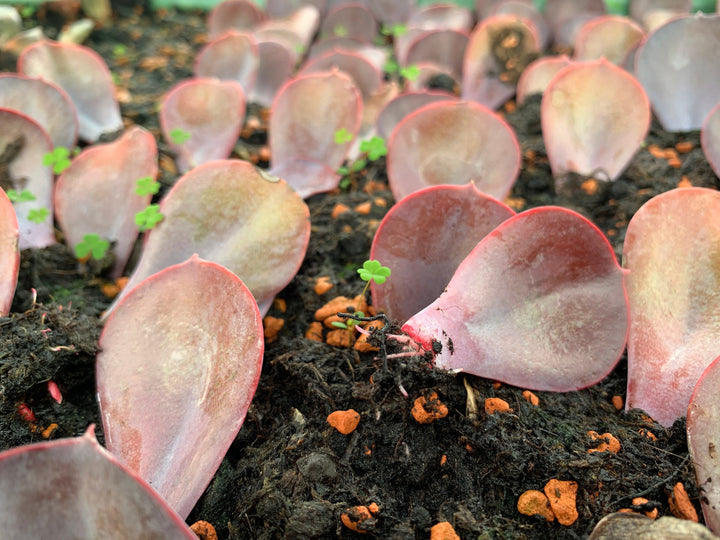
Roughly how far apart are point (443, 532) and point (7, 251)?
60 centimetres

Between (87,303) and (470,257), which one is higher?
(470,257)

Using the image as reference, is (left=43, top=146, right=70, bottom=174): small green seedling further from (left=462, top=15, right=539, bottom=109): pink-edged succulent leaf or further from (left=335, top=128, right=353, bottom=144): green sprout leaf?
(left=462, top=15, right=539, bottom=109): pink-edged succulent leaf

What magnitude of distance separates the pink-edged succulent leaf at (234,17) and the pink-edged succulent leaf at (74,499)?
142 cm

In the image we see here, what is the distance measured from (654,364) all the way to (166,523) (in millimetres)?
557

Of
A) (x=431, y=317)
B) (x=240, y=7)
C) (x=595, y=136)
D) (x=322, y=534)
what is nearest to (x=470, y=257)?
(x=431, y=317)

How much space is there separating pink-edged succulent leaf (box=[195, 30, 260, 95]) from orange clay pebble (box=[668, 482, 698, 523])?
1.08m

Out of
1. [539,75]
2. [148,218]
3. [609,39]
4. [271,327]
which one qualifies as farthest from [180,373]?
[609,39]

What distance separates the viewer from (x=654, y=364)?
2.40ft

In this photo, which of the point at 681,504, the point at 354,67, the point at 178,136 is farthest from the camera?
the point at 354,67

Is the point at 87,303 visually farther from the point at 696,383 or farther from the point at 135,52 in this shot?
the point at 135,52

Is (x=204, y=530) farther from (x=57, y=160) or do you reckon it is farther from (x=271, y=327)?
(x=57, y=160)

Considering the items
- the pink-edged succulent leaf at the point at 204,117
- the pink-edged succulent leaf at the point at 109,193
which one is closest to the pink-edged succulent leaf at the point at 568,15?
the pink-edged succulent leaf at the point at 204,117

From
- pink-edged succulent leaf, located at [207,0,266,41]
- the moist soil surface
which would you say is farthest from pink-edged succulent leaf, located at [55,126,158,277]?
pink-edged succulent leaf, located at [207,0,266,41]

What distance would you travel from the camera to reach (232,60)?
1349 millimetres
